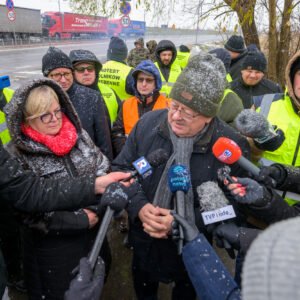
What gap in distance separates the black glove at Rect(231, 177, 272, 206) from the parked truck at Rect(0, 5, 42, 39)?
28.7m

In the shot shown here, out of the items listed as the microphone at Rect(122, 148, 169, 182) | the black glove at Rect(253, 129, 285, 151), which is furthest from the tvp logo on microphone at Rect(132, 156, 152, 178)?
the black glove at Rect(253, 129, 285, 151)

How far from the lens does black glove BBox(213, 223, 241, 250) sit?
58.4 inches

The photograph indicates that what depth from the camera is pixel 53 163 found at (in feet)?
5.87

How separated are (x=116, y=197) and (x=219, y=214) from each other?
1.69ft

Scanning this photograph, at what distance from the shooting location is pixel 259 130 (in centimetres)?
173

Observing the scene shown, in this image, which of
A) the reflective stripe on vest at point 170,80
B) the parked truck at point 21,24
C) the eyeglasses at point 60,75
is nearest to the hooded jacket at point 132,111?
the eyeglasses at point 60,75

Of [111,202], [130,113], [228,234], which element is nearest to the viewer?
[111,202]

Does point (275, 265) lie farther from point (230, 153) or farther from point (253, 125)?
→ point (253, 125)

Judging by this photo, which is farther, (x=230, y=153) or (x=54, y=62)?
(x=54, y=62)

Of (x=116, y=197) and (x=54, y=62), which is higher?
(x=54, y=62)

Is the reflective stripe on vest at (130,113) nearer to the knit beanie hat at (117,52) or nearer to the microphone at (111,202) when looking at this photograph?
the microphone at (111,202)

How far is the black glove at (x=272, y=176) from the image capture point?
157 cm

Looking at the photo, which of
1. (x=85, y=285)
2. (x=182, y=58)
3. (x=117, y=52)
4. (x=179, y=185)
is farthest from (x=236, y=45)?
(x=85, y=285)

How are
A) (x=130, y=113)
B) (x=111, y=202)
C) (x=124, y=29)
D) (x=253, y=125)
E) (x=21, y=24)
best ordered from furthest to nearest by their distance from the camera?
(x=124, y=29), (x=21, y=24), (x=130, y=113), (x=253, y=125), (x=111, y=202)
